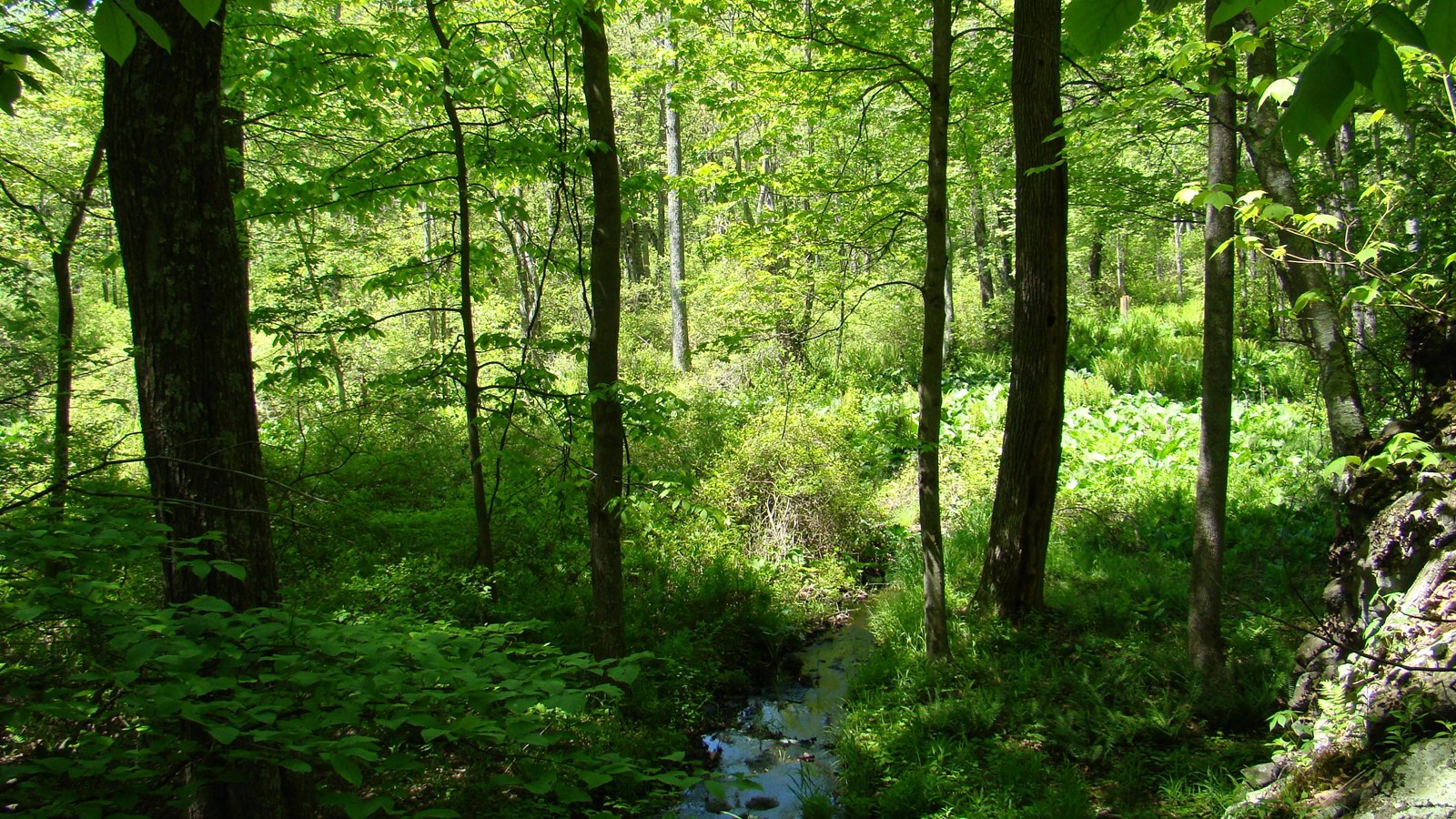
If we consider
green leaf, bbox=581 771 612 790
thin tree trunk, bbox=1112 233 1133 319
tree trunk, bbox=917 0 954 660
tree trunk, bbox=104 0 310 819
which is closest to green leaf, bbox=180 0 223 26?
green leaf, bbox=581 771 612 790

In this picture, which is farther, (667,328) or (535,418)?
(667,328)

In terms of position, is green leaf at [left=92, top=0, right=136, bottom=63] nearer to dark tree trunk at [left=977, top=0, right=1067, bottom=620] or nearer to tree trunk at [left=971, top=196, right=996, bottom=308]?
dark tree trunk at [left=977, top=0, right=1067, bottom=620]

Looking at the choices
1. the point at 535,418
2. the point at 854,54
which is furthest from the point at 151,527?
the point at 854,54

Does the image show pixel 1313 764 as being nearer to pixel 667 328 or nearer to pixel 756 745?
pixel 756 745

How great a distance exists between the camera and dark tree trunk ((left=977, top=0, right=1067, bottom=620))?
569cm

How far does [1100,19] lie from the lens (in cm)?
116

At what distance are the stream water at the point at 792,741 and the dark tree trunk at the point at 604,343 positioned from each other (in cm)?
131

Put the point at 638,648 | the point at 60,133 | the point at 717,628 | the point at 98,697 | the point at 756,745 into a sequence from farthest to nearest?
the point at 60,133 < the point at 717,628 < the point at 638,648 < the point at 756,745 < the point at 98,697

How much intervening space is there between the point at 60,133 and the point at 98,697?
9973 mm

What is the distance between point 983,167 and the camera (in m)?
7.15

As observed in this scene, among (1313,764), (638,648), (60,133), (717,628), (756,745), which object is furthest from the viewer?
(60,133)

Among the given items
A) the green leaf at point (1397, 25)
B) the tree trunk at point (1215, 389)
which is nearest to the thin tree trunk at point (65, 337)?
the green leaf at point (1397, 25)

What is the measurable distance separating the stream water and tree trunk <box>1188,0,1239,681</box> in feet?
9.35

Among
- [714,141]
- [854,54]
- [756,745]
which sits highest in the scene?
[854,54]
